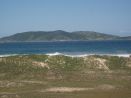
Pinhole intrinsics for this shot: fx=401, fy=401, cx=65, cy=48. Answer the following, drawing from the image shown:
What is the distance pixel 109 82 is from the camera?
37.4 metres

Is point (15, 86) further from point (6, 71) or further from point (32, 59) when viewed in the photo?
point (32, 59)

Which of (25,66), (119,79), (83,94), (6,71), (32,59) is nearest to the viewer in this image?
(83,94)

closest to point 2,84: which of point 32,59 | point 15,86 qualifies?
point 15,86

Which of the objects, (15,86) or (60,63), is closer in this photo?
(15,86)

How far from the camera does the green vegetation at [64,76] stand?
1251 inches

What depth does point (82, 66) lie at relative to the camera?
161 ft

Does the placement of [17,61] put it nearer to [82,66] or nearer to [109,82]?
[82,66]

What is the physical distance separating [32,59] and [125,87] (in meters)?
18.4

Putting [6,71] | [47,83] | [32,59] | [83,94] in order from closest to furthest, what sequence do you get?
1. [83,94]
2. [47,83]
3. [6,71]
4. [32,59]

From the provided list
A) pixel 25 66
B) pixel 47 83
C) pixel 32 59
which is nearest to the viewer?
pixel 47 83

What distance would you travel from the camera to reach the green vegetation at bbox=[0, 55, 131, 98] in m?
31.8

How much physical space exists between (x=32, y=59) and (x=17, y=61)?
2.35 metres

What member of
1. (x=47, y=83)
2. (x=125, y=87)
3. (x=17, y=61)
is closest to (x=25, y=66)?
(x=17, y=61)

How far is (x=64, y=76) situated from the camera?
41281 millimetres
